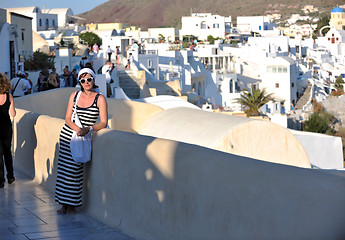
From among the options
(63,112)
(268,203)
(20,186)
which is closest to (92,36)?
(63,112)

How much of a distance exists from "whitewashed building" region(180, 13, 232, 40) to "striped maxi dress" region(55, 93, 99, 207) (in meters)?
84.3

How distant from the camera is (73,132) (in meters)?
5.79

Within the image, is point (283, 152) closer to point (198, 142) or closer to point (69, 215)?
point (198, 142)

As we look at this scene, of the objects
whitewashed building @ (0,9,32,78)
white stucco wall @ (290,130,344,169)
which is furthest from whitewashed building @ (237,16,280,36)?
white stucco wall @ (290,130,344,169)

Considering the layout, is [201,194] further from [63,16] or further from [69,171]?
[63,16]

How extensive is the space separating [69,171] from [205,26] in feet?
299

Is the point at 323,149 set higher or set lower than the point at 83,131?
lower

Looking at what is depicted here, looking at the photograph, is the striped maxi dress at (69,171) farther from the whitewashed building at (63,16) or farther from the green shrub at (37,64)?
the whitewashed building at (63,16)

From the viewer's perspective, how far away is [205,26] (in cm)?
9562

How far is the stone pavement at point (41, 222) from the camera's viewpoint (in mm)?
5218

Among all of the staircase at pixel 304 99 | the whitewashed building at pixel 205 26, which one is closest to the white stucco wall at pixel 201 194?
the staircase at pixel 304 99

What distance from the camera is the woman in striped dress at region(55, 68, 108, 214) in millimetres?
5797

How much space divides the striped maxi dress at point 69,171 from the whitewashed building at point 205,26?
277ft

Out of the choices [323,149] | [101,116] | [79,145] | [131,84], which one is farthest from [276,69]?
[79,145]
